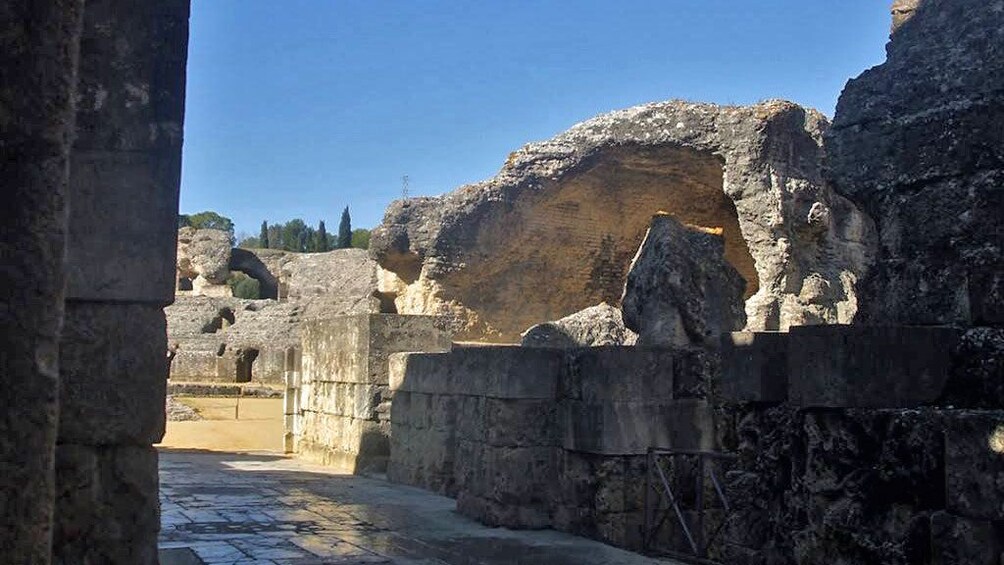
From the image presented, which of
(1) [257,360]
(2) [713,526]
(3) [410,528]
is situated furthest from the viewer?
(1) [257,360]

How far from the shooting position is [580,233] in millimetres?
20062

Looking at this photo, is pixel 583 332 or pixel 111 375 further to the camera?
pixel 583 332

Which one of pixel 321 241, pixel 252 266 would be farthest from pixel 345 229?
pixel 252 266

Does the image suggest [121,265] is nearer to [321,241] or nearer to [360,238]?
[321,241]

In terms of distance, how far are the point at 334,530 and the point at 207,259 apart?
127 feet

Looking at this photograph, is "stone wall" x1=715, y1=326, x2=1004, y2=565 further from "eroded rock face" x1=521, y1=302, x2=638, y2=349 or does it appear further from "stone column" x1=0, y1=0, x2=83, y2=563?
"eroded rock face" x1=521, y1=302, x2=638, y2=349

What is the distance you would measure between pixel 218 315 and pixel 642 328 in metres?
33.4

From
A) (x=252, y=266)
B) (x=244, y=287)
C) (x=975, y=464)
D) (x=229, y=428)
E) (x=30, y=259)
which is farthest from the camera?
(x=244, y=287)

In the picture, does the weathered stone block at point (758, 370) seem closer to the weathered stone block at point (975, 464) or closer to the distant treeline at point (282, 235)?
the weathered stone block at point (975, 464)

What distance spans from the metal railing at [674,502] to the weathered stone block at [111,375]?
3475 millimetres

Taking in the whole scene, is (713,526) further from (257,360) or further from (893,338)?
(257,360)

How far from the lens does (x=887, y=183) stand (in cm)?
416

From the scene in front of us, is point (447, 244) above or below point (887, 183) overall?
above

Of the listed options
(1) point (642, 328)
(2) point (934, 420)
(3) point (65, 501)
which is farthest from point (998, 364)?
(1) point (642, 328)
